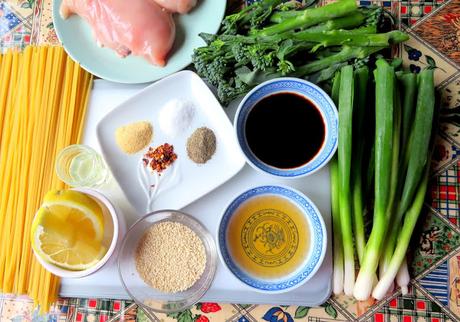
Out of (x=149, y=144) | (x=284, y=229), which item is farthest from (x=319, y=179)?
(x=149, y=144)

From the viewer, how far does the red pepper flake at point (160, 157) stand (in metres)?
1.32

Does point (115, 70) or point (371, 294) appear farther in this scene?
point (115, 70)

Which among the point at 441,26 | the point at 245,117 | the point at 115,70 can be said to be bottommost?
the point at 245,117

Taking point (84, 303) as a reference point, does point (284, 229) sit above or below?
above

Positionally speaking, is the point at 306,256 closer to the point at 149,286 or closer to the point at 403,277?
the point at 403,277

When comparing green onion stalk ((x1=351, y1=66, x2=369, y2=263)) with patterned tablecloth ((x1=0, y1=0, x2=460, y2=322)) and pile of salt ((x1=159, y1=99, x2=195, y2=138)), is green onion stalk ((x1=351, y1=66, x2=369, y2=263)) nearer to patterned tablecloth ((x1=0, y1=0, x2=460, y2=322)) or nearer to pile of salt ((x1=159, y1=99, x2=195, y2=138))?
patterned tablecloth ((x1=0, y1=0, x2=460, y2=322))

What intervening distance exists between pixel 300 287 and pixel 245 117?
488 mm

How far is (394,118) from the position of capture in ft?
4.01

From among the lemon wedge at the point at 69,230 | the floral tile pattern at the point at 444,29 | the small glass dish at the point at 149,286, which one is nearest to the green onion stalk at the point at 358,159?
the floral tile pattern at the point at 444,29

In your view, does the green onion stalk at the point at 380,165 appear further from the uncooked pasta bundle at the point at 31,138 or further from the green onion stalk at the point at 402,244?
the uncooked pasta bundle at the point at 31,138

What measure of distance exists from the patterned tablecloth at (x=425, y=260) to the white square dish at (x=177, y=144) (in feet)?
1.07

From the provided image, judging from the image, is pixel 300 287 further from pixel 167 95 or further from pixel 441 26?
pixel 441 26

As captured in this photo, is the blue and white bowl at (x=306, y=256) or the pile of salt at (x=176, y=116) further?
the pile of salt at (x=176, y=116)

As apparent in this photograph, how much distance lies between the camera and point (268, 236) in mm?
1268
